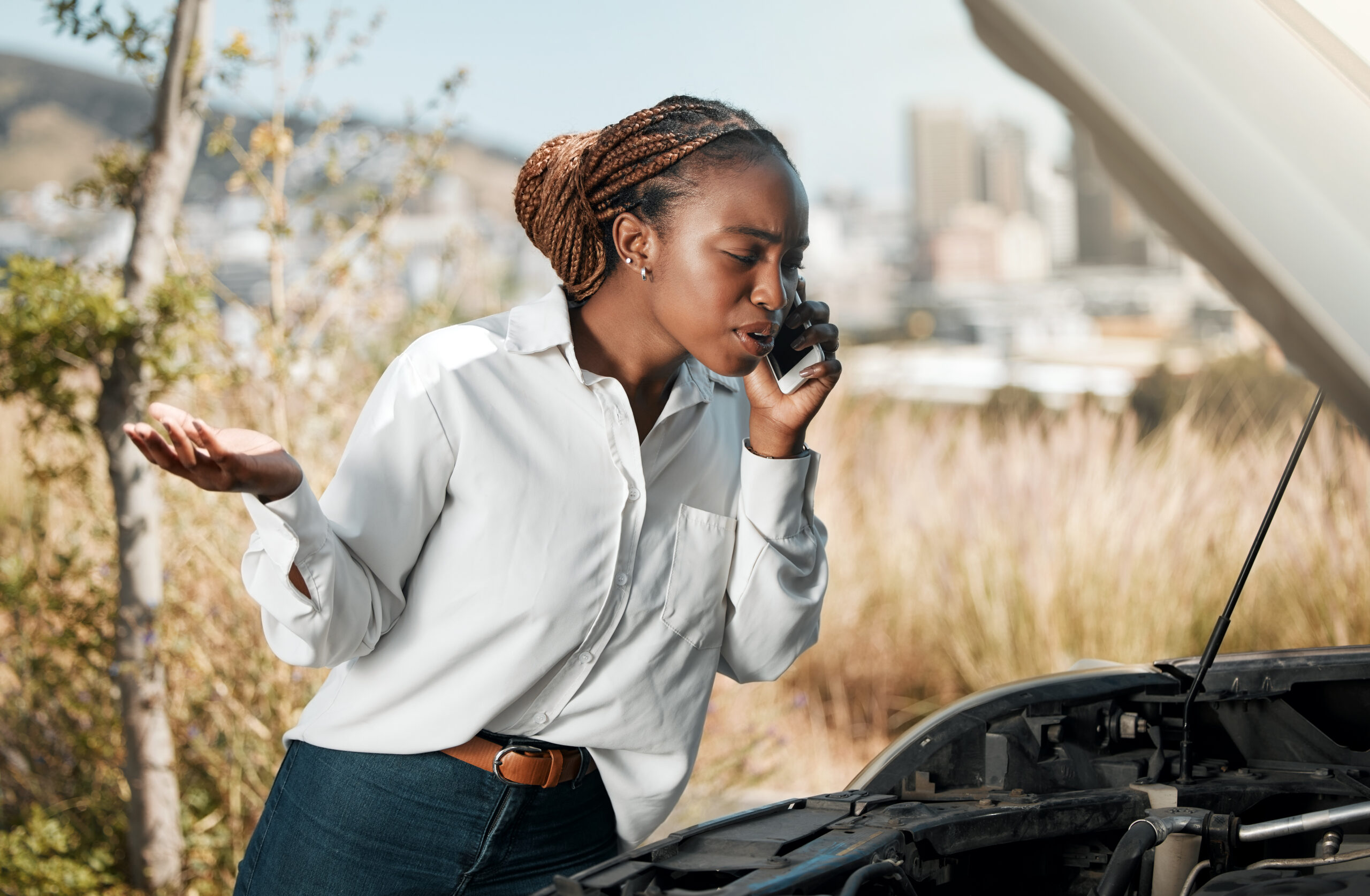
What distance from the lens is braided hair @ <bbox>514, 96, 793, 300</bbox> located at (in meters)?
1.65

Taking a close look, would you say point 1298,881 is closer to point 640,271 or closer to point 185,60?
point 640,271

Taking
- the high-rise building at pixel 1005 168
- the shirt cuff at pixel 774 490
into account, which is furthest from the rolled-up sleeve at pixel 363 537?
the high-rise building at pixel 1005 168

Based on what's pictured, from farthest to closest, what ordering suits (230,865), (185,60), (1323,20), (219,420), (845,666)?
(845,666) < (219,420) < (230,865) < (185,60) < (1323,20)

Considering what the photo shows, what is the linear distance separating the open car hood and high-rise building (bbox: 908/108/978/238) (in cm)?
1143

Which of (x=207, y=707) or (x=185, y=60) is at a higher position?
(x=185, y=60)

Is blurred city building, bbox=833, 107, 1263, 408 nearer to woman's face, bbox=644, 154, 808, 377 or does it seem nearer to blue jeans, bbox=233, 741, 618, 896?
woman's face, bbox=644, 154, 808, 377

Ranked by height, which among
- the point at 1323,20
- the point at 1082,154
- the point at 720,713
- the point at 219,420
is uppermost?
the point at 1323,20

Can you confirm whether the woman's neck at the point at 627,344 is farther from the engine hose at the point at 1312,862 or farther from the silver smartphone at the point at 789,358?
the engine hose at the point at 1312,862

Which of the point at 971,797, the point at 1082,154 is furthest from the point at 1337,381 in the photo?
the point at 971,797

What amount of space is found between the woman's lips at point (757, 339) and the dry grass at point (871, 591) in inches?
107

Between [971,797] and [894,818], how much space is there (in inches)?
7.7

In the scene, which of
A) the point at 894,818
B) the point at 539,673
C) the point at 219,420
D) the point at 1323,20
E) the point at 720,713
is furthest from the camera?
the point at 720,713

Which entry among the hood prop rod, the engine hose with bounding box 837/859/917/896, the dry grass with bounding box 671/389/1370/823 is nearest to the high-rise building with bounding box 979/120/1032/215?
the dry grass with bounding box 671/389/1370/823

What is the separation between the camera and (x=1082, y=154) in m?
0.82
